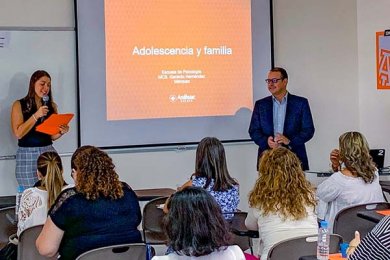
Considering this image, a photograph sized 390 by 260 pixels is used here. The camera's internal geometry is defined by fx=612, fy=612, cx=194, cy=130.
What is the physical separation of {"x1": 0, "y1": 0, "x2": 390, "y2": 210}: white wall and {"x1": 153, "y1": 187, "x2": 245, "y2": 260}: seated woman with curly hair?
372cm

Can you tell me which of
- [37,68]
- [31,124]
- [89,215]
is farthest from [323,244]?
[37,68]

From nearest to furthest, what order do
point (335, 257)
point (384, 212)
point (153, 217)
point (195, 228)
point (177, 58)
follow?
point (195, 228)
point (335, 257)
point (384, 212)
point (153, 217)
point (177, 58)

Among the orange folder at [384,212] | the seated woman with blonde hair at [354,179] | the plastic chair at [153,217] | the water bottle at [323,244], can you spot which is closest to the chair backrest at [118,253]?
the water bottle at [323,244]

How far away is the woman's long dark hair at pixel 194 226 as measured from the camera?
2.35m

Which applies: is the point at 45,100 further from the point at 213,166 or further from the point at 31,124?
the point at 213,166

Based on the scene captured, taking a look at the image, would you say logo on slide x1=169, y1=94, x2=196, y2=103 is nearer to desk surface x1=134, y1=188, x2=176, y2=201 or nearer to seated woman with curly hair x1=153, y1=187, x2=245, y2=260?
desk surface x1=134, y1=188, x2=176, y2=201

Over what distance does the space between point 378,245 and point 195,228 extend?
2.23 ft

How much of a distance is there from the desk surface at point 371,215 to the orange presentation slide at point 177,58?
2.81 m

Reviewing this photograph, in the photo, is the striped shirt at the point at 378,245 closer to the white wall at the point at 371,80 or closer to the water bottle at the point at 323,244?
the water bottle at the point at 323,244

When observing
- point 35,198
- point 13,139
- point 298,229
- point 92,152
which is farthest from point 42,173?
point 13,139

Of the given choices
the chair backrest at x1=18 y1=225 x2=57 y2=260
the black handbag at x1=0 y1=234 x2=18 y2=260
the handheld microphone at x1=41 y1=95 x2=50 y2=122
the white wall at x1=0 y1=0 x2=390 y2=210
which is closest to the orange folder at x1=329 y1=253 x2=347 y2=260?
the chair backrest at x1=18 y1=225 x2=57 y2=260

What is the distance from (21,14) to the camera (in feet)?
18.2

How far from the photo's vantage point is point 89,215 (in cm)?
298

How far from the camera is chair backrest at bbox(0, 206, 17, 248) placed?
388 centimetres
